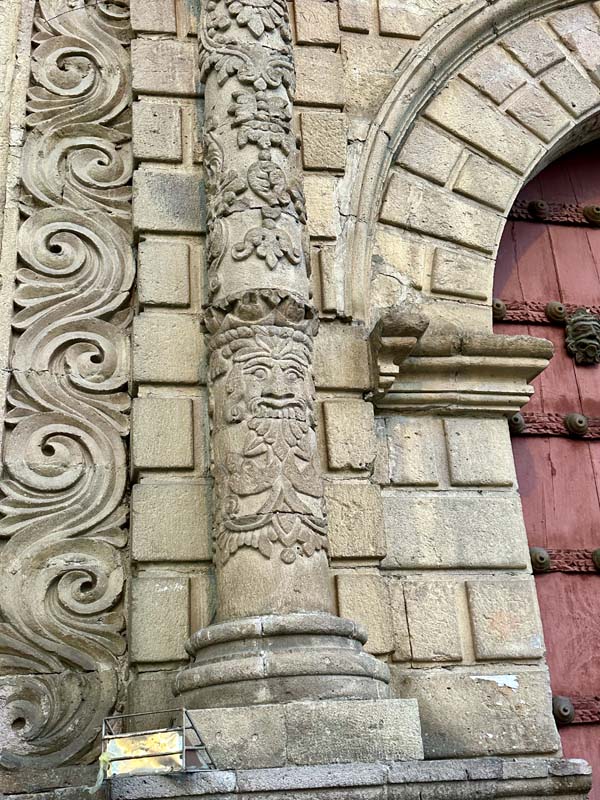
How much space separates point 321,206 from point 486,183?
82 centimetres

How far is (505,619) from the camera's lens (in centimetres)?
338

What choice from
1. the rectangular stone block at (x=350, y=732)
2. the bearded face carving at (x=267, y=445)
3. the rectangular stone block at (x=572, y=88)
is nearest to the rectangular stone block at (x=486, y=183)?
the rectangular stone block at (x=572, y=88)

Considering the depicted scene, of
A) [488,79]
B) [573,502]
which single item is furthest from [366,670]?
[488,79]

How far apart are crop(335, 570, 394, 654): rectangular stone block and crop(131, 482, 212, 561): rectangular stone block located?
0.48m

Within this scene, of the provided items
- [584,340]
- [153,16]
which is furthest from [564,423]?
[153,16]

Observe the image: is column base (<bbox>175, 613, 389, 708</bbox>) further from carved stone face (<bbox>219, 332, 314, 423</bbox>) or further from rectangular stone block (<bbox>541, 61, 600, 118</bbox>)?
rectangular stone block (<bbox>541, 61, 600, 118</bbox>)

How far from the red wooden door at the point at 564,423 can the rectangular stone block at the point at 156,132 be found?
162 cm

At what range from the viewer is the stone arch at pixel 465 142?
3.94 meters

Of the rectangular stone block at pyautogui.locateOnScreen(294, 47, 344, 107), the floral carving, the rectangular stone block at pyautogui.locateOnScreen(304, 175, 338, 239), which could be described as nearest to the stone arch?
the rectangular stone block at pyautogui.locateOnScreen(304, 175, 338, 239)

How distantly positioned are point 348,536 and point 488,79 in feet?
7.81

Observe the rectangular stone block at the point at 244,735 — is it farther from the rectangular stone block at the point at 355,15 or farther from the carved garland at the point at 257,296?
the rectangular stone block at the point at 355,15

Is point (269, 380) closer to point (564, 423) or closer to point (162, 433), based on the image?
point (162, 433)

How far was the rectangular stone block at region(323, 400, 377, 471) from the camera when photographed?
3.43 meters

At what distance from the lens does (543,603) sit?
375 centimetres
